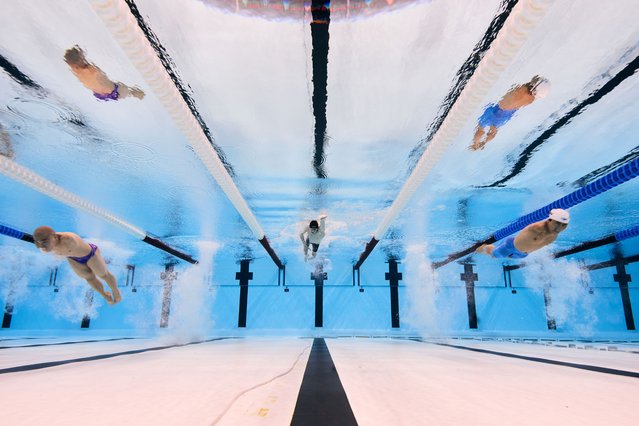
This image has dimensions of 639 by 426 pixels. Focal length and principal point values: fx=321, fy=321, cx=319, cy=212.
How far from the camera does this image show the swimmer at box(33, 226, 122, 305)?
4.43 metres

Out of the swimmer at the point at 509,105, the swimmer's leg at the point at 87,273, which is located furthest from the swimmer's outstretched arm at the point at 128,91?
the swimmer at the point at 509,105

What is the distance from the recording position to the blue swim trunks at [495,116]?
13.7 ft

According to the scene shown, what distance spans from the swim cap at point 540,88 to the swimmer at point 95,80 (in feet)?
15.4

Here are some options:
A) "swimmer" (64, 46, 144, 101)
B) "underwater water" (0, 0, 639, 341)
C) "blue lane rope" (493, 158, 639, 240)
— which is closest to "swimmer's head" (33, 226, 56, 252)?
"underwater water" (0, 0, 639, 341)

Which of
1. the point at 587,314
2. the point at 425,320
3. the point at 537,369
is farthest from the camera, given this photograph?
the point at 587,314

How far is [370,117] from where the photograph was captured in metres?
4.36

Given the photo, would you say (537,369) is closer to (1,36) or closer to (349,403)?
(349,403)

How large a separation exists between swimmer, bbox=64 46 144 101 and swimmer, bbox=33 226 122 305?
1979 millimetres

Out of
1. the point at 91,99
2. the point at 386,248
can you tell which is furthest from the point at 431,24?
the point at 386,248

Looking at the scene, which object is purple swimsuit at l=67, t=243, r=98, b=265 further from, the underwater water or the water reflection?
the water reflection

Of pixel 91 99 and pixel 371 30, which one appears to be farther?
pixel 91 99

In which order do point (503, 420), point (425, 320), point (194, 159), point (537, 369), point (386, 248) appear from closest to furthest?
point (503, 420) < point (537, 369) < point (194, 159) < point (386, 248) < point (425, 320)

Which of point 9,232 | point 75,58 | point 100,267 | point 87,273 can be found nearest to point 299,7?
point 75,58

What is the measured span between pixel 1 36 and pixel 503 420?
16.6 feet
